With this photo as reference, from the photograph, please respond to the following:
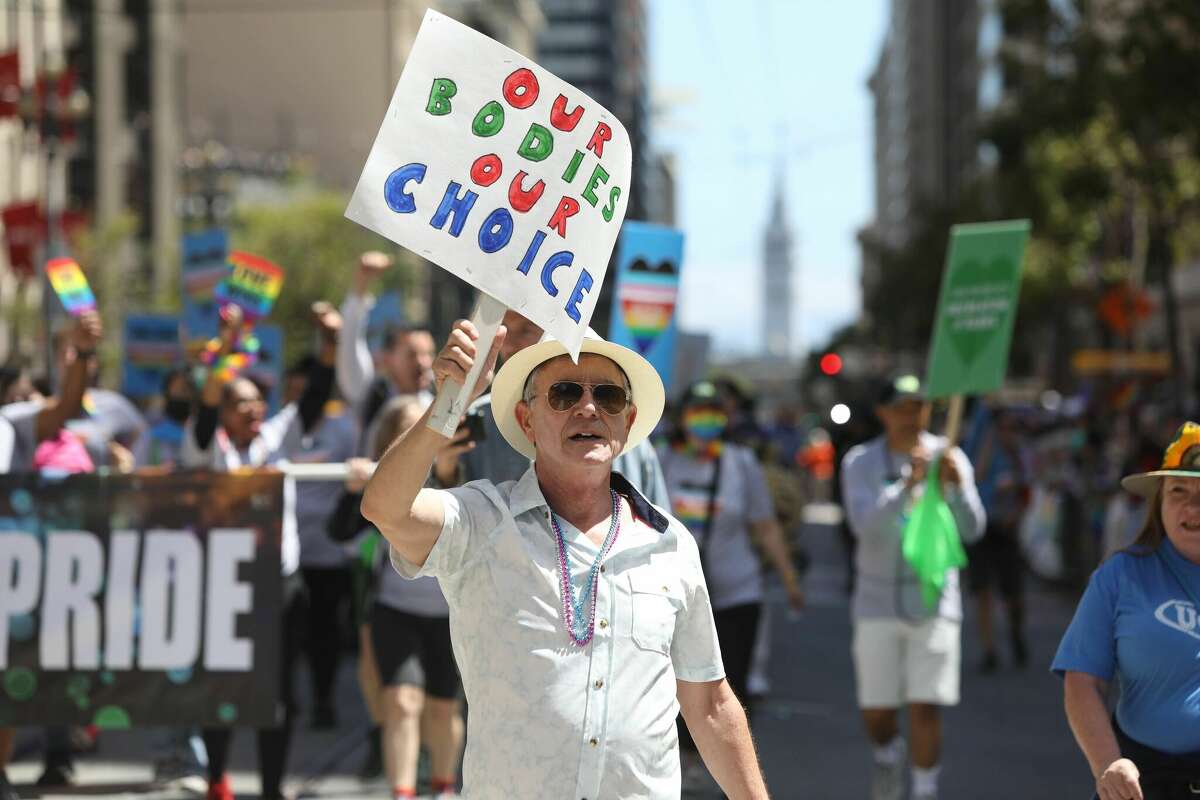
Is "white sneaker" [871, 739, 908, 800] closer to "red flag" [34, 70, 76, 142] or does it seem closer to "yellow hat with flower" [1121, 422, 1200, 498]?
"yellow hat with flower" [1121, 422, 1200, 498]

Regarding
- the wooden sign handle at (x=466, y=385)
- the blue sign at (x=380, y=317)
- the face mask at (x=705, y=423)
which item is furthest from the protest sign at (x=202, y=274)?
the wooden sign handle at (x=466, y=385)

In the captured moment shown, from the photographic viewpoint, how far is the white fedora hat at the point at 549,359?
3.95m

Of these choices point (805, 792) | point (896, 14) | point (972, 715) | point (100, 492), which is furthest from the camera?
point (896, 14)

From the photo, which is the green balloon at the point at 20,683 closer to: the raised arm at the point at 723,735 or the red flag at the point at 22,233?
the raised arm at the point at 723,735

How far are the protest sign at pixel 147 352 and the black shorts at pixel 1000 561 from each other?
20.8 feet

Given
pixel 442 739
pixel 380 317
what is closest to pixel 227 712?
pixel 442 739

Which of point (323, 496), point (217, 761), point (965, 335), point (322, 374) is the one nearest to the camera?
point (217, 761)

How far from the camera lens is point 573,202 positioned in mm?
3768

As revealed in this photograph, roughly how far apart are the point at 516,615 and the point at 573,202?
0.86 metres

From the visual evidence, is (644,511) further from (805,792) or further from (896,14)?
(896,14)

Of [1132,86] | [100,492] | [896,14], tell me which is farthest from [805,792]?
[896,14]

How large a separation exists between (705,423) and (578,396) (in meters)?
4.74

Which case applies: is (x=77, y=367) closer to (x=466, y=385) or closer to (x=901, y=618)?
(x=901, y=618)

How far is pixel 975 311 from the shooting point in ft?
25.5
